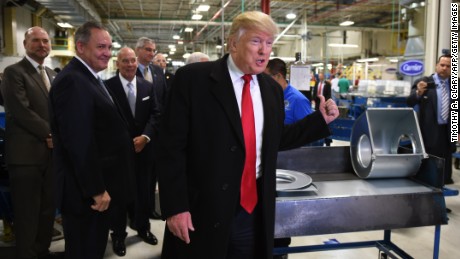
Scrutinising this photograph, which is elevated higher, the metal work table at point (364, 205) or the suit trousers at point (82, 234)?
the metal work table at point (364, 205)

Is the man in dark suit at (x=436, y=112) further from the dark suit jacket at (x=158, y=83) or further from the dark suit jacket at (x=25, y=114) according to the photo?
the dark suit jacket at (x=25, y=114)

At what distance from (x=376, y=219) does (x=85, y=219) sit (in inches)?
57.7

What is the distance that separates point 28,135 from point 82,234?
1109mm

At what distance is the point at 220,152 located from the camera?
1.42m

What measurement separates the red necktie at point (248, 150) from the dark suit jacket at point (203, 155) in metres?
0.05

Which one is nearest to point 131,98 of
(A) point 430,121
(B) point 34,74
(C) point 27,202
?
(B) point 34,74

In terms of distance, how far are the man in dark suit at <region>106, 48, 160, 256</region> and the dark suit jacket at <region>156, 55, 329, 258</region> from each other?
177 cm

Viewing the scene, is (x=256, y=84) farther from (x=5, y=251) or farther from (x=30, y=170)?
(x=5, y=251)

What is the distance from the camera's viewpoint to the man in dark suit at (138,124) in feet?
10.5

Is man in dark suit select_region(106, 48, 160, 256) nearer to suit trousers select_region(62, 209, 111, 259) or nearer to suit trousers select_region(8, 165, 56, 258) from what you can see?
suit trousers select_region(8, 165, 56, 258)

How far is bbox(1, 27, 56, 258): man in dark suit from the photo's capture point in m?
2.69

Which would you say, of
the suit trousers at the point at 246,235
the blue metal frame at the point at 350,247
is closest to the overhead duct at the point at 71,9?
the blue metal frame at the point at 350,247

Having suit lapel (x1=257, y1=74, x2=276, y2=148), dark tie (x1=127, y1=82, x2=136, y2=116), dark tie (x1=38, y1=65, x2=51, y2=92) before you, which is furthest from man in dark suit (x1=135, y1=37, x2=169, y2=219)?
suit lapel (x1=257, y1=74, x2=276, y2=148)

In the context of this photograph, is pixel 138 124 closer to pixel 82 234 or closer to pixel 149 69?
pixel 149 69
